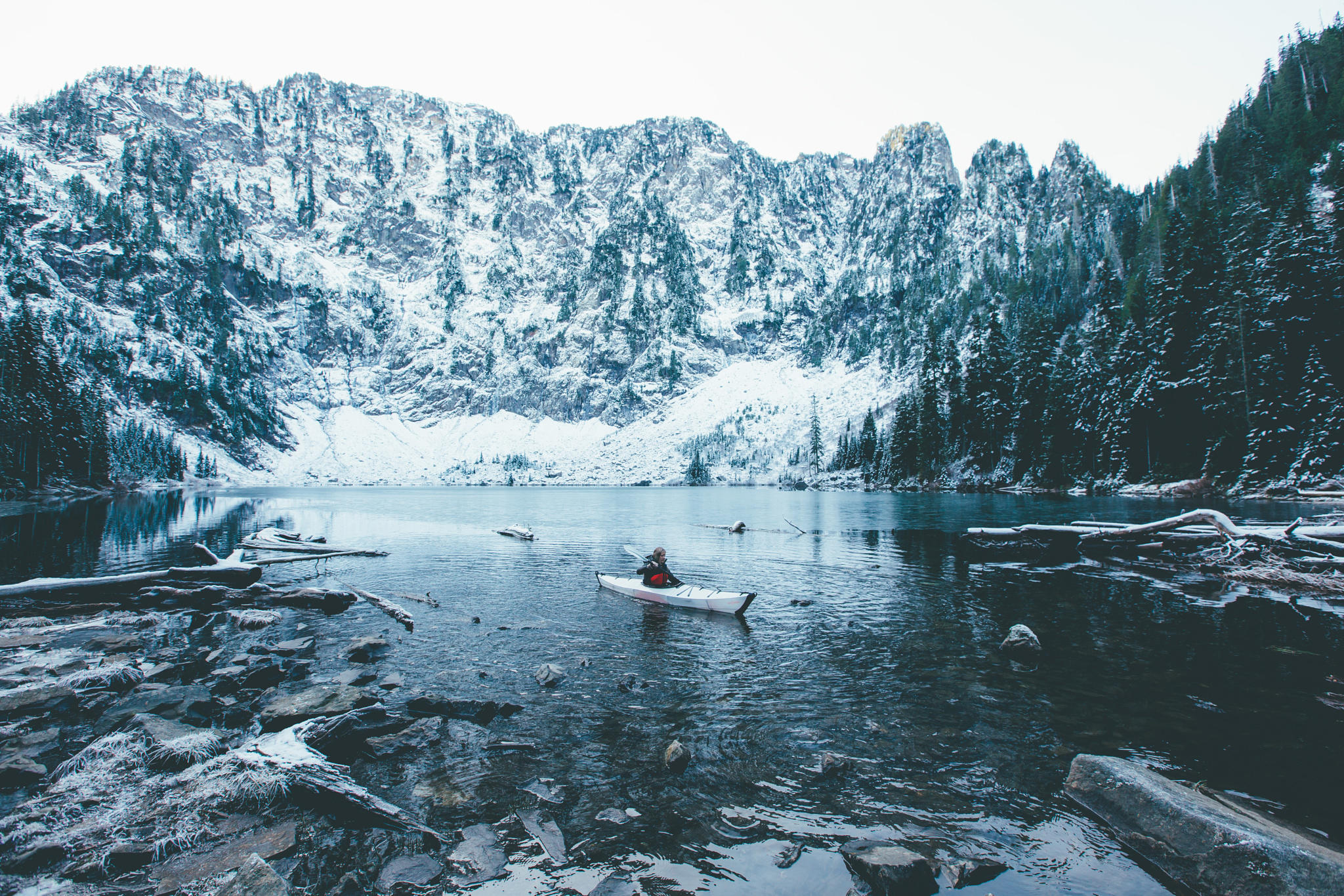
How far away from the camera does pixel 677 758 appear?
390 inches

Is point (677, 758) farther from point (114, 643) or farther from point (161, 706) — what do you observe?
point (114, 643)

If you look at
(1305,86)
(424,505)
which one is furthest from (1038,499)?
(1305,86)

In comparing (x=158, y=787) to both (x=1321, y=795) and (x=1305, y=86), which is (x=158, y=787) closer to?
(x=1321, y=795)

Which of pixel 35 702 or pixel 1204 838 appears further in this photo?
pixel 35 702

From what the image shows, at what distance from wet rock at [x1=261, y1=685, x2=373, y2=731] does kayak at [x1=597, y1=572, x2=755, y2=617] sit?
41.3ft

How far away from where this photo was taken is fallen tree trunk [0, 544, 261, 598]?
18.7 meters

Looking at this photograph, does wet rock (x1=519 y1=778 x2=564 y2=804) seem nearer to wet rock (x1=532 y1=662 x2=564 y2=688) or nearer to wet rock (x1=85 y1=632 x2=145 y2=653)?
wet rock (x1=532 y1=662 x2=564 y2=688)

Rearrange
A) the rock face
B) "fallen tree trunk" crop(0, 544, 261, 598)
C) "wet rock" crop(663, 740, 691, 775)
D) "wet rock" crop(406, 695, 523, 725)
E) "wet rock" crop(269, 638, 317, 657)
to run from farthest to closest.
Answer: "fallen tree trunk" crop(0, 544, 261, 598), "wet rock" crop(269, 638, 317, 657), "wet rock" crop(406, 695, 523, 725), "wet rock" crop(663, 740, 691, 775), the rock face

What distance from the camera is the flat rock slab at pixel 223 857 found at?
6656 mm

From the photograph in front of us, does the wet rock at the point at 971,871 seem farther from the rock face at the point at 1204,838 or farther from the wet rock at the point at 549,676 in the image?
the wet rock at the point at 549,676

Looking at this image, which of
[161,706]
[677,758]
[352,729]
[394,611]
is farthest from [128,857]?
[394,611]

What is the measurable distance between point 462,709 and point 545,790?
3.97 metres

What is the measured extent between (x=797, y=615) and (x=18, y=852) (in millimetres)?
19466

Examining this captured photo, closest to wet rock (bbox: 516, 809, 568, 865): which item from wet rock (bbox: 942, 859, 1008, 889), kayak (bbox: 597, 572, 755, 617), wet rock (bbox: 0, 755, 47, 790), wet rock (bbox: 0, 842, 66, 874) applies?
wet rock (bbox: 942, 859, 1008, 889)
